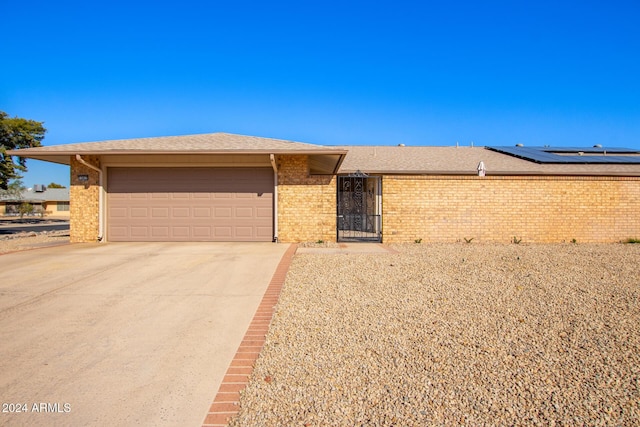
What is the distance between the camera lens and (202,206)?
1214 centimetres

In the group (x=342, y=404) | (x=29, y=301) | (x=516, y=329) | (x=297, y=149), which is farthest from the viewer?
(x=297, y=149)

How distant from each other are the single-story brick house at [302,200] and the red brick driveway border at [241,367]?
6421mm

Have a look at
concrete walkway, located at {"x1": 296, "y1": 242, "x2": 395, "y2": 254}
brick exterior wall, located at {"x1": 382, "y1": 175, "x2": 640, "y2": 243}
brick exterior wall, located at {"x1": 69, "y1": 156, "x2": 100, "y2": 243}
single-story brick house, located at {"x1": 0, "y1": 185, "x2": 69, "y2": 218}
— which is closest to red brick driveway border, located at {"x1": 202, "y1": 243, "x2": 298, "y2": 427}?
concrete walkway, located at {"x1": 296, "y1": 242, "x2": 395, "y2": 254}

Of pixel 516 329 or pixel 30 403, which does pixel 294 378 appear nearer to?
pixel 30 403

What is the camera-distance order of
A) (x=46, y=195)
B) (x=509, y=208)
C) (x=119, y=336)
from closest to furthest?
(x=119, y=336) < (x=509, y=208) < (x=46, y=195)

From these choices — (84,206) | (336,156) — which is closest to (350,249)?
(336,156)

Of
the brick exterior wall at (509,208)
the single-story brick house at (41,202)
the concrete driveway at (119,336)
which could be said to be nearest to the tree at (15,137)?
the single-story brick house at (41,202)

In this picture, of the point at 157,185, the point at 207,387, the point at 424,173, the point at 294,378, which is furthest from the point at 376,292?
the point at 157,185

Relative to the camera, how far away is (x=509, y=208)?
1248 cm

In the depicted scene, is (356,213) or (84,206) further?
(356,213)

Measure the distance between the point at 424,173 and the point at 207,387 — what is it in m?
10.6

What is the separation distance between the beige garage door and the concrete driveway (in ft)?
12.2

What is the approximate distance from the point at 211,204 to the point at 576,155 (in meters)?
16.0

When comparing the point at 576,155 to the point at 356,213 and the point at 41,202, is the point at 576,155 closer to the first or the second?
the point at 356,213
